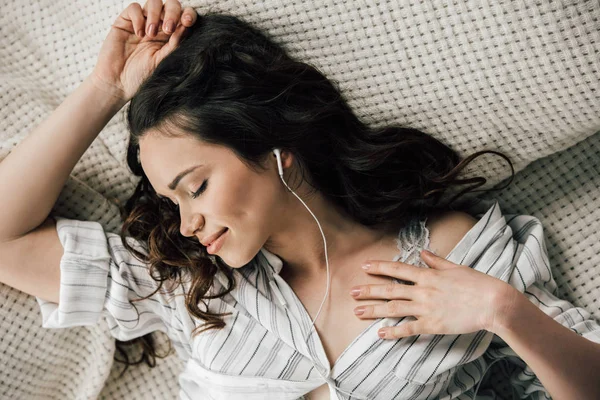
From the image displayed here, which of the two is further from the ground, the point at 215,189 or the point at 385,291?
the point at 215,189

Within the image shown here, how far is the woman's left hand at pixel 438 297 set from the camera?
3.66 feet

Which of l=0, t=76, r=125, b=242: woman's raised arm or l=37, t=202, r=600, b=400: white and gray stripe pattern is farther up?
l=0, t=76, r=125, b=242: woman's raised arm

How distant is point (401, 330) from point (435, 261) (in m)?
0.14

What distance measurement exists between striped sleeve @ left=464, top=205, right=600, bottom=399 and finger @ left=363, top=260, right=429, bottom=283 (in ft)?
0.49

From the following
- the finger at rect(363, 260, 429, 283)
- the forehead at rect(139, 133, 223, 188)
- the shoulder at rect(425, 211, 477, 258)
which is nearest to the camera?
the forehead at rect(139, 133, 223, 188)

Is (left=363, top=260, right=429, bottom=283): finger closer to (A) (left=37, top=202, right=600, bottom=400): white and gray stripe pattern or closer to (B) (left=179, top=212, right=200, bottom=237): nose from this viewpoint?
(A) (left=37, top=202, right=600, bottom=400): white and gray stripe pattern

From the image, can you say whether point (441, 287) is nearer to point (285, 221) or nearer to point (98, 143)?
point (285, 221)

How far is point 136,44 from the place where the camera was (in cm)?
128

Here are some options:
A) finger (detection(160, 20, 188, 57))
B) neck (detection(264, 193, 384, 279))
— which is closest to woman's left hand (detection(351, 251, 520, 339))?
neck (detection(264, 193, 384, 279))

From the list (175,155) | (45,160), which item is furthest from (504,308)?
(45,160)

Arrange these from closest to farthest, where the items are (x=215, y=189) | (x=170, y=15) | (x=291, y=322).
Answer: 1. (x=215, y=189)
2. (x=170, y=15)
3. (x=291, y=322)

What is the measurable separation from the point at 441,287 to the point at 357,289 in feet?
0.57

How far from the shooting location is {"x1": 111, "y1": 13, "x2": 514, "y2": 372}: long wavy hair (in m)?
1.12

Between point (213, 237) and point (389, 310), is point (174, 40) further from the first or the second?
point (389, 310)
